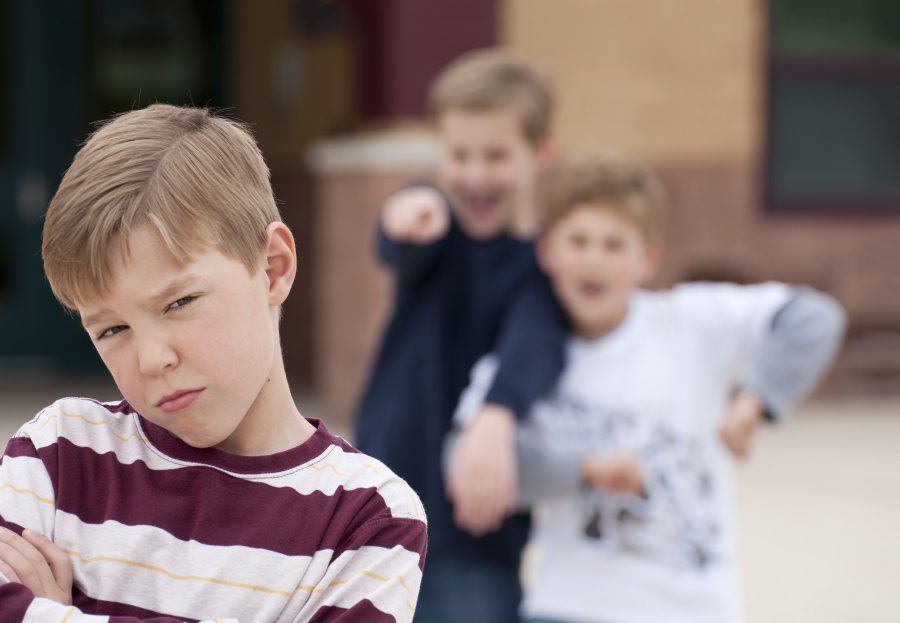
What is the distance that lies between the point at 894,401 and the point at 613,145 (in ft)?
8.49

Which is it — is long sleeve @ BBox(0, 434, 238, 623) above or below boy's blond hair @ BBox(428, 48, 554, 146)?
below

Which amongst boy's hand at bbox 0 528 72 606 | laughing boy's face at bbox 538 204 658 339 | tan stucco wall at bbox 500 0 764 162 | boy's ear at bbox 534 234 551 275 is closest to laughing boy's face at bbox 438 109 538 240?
boy's ear at bbox 534 234 551 275

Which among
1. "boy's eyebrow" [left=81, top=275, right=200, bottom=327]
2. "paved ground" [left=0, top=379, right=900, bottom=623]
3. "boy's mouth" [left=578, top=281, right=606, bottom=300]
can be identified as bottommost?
"paved ground" [left=0, top=379, right=900, bottom=623]

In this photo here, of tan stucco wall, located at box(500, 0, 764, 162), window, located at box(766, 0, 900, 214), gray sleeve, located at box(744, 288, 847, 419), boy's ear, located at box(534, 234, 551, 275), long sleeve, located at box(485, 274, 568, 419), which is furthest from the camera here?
window, located at box(766, 0, 900, 214)

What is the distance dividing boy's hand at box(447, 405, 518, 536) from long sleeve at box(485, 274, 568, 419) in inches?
1.8

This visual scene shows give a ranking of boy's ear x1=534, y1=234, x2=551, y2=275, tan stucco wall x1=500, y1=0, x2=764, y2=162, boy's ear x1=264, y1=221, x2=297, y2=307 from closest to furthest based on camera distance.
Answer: boy's ear x1=264, y1=221, x2=297, y2=307 < boy's ear x1=534, y1=234, x2=551, y2=275 < tan stucco wall x1=500, y1=0, x2=764, y2=162

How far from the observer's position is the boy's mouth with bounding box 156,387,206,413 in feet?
4.69

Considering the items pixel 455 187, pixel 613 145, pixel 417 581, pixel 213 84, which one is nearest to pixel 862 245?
pixel 613 145

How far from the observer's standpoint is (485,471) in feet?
8.30

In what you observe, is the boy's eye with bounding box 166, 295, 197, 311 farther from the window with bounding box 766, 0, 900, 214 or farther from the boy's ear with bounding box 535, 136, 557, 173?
the window with bounding box 766, 0, 900, 214

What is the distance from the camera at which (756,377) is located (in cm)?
276

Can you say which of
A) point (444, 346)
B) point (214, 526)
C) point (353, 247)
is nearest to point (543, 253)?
point (444, 346)

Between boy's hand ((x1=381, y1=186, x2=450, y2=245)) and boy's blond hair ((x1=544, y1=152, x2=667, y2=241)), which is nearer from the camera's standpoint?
boy's hand ((x1=381, y1=186, x2=450, y2=245))

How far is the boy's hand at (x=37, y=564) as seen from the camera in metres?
1.43
